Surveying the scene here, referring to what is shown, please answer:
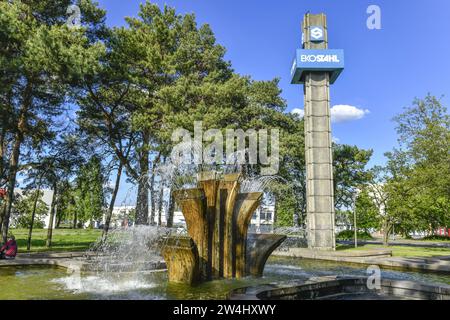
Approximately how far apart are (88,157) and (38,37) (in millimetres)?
8761

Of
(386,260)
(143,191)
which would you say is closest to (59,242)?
(143,191)

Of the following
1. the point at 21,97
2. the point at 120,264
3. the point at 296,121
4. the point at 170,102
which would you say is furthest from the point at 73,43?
the point at 296,121

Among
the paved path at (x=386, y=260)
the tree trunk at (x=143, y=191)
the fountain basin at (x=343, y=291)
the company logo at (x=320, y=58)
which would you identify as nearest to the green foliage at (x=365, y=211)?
the company logo at (x=320, y=58)

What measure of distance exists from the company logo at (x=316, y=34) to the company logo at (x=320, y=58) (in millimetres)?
1316

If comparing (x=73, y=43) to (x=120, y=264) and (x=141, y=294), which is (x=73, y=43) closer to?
(x=120, y=264)

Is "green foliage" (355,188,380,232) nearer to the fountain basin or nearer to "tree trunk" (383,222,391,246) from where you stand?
"tree trunk" (383,222,391,246)

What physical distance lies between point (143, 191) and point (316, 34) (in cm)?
1697

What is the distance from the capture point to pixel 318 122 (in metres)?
27.0

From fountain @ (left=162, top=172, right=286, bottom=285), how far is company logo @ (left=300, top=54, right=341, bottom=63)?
18.0 metres

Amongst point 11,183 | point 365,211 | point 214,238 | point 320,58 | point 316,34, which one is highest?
point 316,34

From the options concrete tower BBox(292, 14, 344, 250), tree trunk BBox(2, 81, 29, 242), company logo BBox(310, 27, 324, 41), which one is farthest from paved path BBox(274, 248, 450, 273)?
company logo BBox(310, 27, 324, 41)

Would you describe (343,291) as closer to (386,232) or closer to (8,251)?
(8,251)

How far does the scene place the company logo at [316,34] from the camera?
27.3m

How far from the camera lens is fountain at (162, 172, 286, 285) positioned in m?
10.4
